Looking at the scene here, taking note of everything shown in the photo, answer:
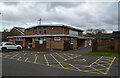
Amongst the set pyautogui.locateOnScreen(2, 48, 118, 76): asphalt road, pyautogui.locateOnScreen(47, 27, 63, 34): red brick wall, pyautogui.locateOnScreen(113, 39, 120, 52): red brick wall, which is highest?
pyautogui.locateOnScreen(47, 27, 63, 34): red brick wall

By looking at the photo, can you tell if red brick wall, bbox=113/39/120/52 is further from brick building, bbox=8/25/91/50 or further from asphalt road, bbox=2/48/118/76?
brick building, bbox=8/25/91/50

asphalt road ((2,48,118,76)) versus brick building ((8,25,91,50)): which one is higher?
brick building ((8,25,91,50))

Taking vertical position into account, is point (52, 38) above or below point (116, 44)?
above

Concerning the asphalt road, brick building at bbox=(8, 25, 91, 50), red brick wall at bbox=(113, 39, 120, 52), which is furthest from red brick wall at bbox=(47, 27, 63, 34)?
red brick wall at bbox=(113, 39, 120, 52)

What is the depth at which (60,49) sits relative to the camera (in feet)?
57.8

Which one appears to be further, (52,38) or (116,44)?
(52,38)

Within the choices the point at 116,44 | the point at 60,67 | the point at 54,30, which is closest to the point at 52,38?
the point at 54,30

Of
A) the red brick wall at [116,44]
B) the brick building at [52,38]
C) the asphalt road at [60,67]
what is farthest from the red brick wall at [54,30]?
the red brick wall at [116,44]

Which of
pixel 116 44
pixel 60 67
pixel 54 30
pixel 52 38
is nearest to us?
pixel 116 44

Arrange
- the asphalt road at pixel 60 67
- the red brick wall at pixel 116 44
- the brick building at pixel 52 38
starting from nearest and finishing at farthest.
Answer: the red brick wall at pixel 116 44, the asphalt road at pixel 60 67, the brick building at pixel 52 38

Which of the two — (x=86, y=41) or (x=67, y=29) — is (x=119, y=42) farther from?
(x=86, y=41)

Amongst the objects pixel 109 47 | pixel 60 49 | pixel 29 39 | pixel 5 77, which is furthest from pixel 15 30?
pixel 109 47

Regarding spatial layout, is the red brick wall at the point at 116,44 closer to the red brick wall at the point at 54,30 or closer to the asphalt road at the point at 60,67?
the asphalt road at the point at 60,67

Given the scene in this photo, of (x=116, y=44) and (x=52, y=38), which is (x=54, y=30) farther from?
(x=116, y=44)
